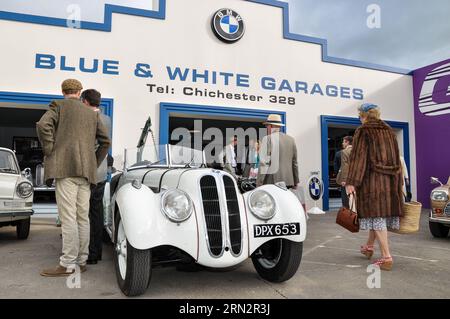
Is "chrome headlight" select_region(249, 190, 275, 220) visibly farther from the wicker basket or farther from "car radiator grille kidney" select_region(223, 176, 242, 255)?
the wicker basket

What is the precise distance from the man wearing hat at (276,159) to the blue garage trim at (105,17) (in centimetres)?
486

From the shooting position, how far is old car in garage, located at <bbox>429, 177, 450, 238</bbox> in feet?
16.3

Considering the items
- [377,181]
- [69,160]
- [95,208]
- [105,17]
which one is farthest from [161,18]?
[377,181]

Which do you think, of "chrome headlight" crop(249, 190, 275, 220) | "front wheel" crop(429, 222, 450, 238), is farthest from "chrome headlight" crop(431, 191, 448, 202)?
"chrome headlight" crop(249, 190, 275, 220)

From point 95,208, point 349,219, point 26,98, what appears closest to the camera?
point 349,219

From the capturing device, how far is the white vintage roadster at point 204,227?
99.8 inches

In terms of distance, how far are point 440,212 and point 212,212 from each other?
3.97 meters

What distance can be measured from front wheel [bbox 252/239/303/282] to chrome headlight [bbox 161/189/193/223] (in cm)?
80

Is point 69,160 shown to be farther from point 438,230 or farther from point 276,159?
point 438,230

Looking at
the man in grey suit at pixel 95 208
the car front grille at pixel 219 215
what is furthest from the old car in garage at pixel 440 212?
the man in grey suit at pixel 95 208

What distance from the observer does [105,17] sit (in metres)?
7.73

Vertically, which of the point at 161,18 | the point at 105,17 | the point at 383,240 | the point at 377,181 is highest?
the point at 161,18
